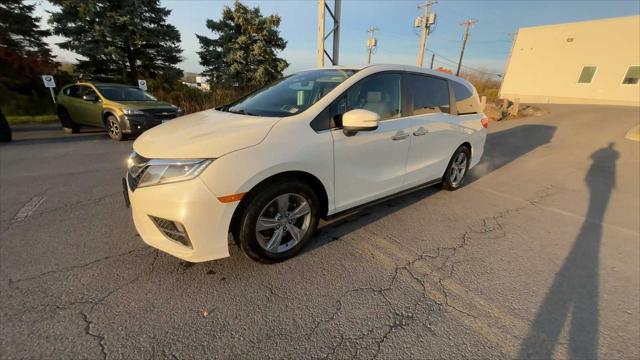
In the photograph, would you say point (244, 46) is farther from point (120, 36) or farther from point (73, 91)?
point (73, 91)

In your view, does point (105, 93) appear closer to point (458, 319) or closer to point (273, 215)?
point (273, 215)

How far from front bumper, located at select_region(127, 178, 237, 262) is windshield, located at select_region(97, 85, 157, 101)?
25.1 ft

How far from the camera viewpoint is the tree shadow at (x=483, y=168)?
3.04 metres

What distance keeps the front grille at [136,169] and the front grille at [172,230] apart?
318 mm

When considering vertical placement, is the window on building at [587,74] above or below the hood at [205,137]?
above

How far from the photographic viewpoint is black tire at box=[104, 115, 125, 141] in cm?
748

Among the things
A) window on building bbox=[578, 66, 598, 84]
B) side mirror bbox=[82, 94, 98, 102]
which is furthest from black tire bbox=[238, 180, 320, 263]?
window on building bbox=[578, 66, 598, 84]

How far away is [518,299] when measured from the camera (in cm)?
215

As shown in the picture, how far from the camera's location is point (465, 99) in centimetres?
420

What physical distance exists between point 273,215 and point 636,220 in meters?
4.95

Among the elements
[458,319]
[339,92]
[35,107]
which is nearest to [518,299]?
[458,319]

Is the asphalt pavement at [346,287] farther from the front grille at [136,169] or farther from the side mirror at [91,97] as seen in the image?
the side mirror at [91,97]

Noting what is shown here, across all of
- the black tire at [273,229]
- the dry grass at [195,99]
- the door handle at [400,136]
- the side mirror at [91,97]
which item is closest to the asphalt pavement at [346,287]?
the black tire at [273,229]

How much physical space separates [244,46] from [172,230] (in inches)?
754
